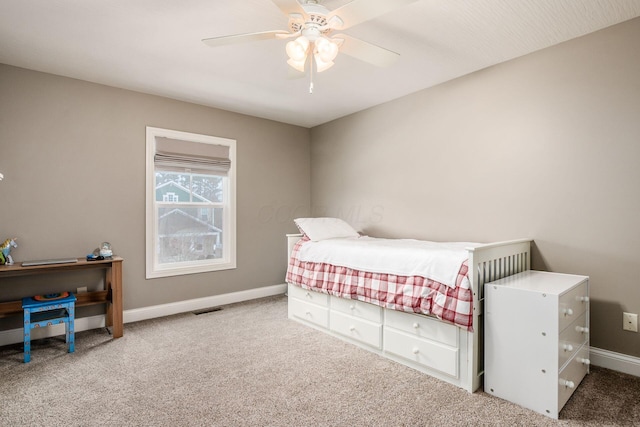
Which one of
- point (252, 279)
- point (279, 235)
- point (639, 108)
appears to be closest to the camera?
point (639, 108)

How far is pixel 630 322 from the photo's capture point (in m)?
2.23

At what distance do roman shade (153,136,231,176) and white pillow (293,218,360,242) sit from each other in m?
1.23

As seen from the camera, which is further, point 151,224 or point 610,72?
point 151,224

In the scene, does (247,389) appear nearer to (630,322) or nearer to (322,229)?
(322,229)

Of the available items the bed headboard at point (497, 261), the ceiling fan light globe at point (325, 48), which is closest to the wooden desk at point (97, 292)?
the ceiling fan light globe at point (325, 48)

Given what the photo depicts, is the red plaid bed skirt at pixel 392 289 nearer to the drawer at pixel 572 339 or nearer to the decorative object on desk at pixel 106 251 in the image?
the drawer at pixel 572 339

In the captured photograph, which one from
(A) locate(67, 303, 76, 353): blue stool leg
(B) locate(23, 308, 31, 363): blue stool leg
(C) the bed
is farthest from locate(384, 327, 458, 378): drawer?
(B) locate(23, 308, 31, 363): blue stool leg

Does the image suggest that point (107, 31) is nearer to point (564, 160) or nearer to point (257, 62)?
point (257, 62)

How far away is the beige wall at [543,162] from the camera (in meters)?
2.26

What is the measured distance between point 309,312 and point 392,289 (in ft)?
3.48

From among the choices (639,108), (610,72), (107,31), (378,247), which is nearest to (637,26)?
(610,72)

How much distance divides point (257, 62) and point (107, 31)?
3.44 ft

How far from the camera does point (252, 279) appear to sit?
4.27 meters

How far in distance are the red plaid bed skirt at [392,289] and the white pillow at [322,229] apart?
0.13 meters
